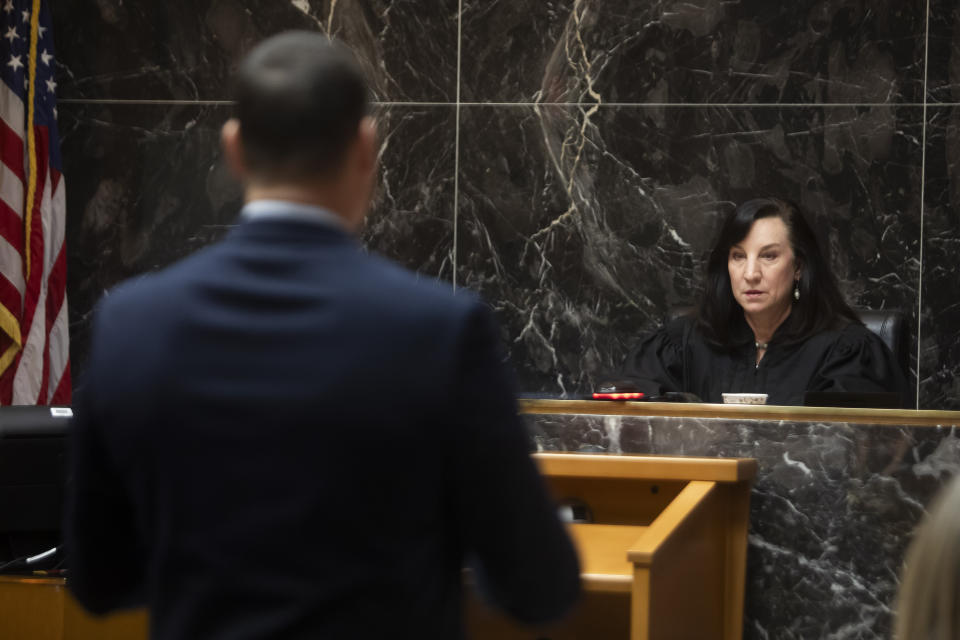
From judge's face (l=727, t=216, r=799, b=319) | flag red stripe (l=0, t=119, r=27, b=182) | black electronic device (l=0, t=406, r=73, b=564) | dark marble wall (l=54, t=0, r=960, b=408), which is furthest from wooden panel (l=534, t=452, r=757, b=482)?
flag red stripe (l=0, t=119, r=27, b=182)

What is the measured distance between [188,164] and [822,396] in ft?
11.9

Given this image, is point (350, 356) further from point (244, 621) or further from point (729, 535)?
point (729, 535)

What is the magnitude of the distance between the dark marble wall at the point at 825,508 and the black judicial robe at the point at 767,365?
1.12 meters

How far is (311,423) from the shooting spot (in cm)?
110

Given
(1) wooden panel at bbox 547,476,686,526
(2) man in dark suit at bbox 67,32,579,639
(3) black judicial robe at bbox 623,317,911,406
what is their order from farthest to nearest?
(3) black judicial robe at bbox 623,317,911,406 < (1) wooden panel at bbox 547,476,686,526 < (2) man in dark suit at bbox 67,32,579,639

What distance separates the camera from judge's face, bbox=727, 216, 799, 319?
13.8 ft

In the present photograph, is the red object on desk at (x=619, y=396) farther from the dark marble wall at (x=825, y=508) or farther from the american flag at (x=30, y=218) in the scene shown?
the american flag at (x=30, y=218)

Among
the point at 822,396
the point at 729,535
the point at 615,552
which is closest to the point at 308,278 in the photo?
the point at 615,552

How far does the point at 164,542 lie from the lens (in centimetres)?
114

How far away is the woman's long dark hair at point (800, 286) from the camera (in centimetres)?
423

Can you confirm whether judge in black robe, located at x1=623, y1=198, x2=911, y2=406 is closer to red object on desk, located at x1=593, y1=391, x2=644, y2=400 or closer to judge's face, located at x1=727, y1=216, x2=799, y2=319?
judge's face, located at x1=727, y1=216, x2=799, y2=319

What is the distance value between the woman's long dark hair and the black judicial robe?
0.04 meters

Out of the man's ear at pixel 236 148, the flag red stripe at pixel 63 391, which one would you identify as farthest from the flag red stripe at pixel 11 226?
the man's ear at pixel 236 148

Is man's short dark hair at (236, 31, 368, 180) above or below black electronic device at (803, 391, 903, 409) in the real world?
above
